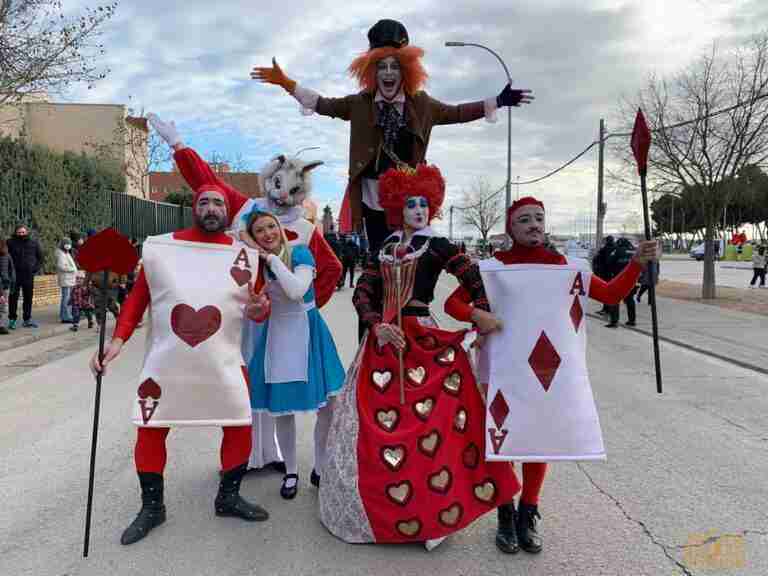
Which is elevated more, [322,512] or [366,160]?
[366,160]

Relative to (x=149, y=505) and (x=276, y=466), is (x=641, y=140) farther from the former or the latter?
(x=149, y=505)

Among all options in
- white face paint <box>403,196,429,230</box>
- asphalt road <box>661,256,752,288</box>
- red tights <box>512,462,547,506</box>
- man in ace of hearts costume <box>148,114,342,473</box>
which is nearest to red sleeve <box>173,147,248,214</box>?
man in ace of hearts costume <box>148,114,342,473</box>

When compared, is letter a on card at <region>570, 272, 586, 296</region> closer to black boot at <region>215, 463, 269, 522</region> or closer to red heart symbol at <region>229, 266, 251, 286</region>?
red heart symbol at <region>229, 266, 251, 286</region>

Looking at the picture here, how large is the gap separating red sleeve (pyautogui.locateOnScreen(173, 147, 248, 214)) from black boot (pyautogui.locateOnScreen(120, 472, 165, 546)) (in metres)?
1.61

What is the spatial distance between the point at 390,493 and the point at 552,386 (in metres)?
0.92

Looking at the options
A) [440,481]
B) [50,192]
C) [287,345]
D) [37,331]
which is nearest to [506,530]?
[440,481]

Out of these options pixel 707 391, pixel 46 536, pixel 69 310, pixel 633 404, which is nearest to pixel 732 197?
pixel 707 391

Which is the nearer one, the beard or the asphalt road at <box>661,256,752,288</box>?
the beard

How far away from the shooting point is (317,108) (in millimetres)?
4055

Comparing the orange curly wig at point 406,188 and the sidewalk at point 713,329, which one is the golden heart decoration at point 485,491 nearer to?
the orange curly wig at point 406,188

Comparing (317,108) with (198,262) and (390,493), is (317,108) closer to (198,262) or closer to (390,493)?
(198,262)

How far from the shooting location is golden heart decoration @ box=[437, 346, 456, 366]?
3107 millimetres

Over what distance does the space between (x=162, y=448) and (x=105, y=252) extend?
3.48 feet

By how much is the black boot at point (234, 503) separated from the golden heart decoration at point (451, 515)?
1.06m
